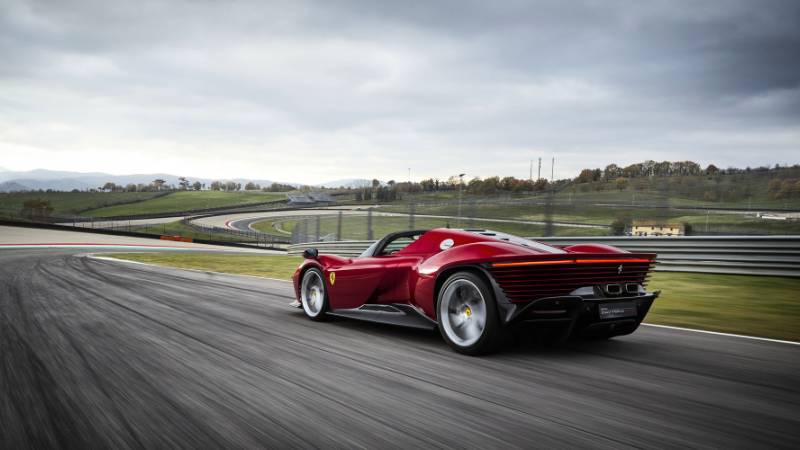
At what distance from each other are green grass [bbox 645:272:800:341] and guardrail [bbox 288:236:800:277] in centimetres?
18

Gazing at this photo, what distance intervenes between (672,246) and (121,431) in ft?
34.0

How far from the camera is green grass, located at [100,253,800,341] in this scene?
17.5 feet

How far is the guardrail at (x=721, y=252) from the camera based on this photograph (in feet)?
28.6

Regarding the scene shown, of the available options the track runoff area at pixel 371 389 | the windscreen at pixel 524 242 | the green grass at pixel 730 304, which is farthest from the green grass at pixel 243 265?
the windscreen at pixel 524 242

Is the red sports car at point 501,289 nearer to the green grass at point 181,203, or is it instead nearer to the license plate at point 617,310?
the license plate at point 617,310

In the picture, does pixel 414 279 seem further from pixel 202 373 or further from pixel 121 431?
pixel 121 431

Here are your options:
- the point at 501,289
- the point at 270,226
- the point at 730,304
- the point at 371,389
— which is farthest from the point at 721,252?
the point at 270,226

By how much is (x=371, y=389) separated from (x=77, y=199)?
125273 millimetres

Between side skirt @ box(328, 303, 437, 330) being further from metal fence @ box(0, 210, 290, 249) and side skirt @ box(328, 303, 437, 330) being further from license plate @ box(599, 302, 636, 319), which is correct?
metal fence @ box(0, 210, 290, 249)

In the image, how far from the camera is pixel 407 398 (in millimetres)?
2957

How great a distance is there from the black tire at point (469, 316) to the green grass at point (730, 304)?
9.34ft

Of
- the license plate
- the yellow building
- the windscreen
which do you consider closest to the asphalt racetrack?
the license plate

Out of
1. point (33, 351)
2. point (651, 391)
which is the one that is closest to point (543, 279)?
point (651, 391)

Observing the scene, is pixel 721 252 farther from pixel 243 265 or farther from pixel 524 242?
pixel 243 265
